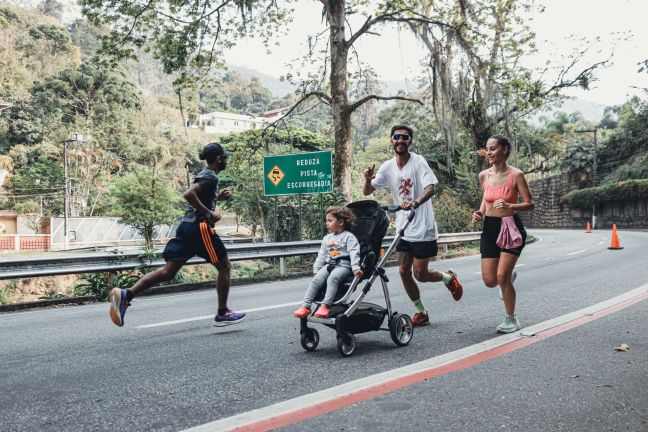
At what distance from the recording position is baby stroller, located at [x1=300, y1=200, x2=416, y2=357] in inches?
184

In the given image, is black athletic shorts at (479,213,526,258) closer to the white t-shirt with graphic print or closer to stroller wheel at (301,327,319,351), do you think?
the white t-shirt with graphic print

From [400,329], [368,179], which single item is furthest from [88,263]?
[400,329]

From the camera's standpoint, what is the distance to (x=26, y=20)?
71.4 m

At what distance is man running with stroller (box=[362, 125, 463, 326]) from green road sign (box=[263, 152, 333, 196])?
950cm

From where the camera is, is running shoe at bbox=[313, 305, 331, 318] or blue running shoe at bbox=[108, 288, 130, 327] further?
blue running shoe at bbox=[108, 288, 130, 327]

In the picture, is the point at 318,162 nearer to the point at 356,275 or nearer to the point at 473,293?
the point at 473,293

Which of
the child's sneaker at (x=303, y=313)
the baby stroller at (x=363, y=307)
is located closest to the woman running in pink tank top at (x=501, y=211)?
the baby stroller at (x=363, y=307)

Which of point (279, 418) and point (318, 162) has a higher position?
point (318, 162)

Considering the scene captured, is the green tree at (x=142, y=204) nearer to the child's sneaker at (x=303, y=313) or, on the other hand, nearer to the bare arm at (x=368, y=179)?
the bare arm at (x=368, y=179)

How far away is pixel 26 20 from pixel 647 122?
69.5 m

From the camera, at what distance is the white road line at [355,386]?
3.10 m

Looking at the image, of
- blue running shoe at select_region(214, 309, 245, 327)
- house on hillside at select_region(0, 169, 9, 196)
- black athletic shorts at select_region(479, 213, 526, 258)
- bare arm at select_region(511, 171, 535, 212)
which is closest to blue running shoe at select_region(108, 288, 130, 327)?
blue running shoe at select_region(214, 309, 245, 327)

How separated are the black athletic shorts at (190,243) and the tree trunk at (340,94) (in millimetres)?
12053

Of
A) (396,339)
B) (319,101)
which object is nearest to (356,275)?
(396,339)
